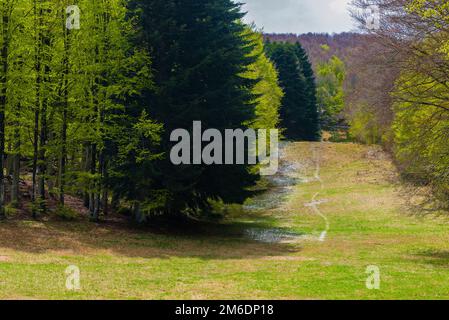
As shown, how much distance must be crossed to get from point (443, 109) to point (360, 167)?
3831 centimetres

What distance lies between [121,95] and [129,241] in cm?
699

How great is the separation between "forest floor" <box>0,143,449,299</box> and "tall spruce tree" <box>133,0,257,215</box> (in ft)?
8.00

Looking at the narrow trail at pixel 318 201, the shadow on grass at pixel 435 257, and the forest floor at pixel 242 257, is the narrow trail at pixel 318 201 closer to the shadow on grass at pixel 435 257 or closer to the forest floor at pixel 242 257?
the forest floor at pixel 242 257

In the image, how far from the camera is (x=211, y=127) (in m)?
24.6

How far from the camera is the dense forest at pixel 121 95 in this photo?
2253 centimetres

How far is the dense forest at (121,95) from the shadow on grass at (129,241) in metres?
1.26

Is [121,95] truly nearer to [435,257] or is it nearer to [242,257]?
[242,257]

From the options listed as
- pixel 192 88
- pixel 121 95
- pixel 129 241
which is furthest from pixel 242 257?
pixel 121 95

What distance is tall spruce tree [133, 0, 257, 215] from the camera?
23656mm

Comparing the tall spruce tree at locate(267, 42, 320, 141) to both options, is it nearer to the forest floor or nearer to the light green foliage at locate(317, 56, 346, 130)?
the light green foliage at locate(317, 56, 346, 130)

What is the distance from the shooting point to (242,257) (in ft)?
64.0

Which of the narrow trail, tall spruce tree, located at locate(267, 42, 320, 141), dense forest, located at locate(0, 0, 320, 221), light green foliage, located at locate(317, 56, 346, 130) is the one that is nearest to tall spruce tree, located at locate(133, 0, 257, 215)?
dense forest, located at locate(0, 0, 320, 221)

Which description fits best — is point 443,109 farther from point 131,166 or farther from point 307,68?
point 307,68
